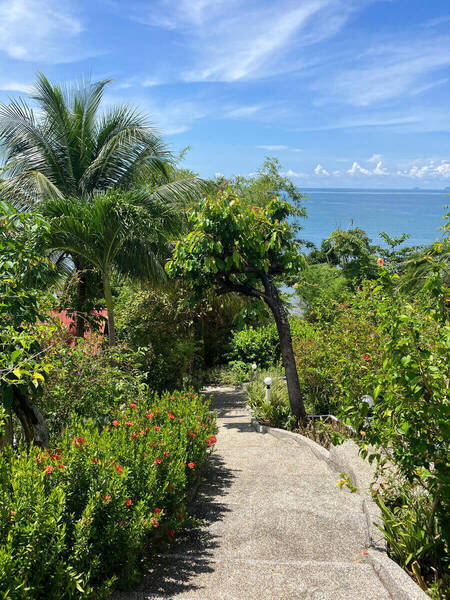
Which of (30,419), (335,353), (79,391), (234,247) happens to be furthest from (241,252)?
(30,419)

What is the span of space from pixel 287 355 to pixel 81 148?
702 centimetres

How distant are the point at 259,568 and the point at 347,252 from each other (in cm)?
2541

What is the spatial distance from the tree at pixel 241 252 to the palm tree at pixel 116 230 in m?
1.12

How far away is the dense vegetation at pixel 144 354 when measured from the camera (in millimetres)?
3066

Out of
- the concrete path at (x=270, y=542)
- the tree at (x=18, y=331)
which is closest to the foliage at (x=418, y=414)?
the concrete path at (x=270, y=542)

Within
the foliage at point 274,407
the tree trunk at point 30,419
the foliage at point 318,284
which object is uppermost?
the foliage at point 318,284

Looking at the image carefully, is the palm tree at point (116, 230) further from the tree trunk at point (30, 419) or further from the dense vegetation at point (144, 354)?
the tree trunk at point (30, 419)

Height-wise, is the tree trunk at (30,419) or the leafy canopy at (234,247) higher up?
the leafy canopy at (234,247)

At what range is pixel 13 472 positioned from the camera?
315cm

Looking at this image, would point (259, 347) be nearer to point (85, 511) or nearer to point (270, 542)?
point (270, 542)

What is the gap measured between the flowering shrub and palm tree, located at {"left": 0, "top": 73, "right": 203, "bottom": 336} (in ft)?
22.6

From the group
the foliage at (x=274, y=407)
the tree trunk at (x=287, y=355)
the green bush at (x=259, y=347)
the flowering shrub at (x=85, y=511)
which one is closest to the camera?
the flowering shrub at (x=85, y=511)

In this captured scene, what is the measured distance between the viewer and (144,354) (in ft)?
23.9

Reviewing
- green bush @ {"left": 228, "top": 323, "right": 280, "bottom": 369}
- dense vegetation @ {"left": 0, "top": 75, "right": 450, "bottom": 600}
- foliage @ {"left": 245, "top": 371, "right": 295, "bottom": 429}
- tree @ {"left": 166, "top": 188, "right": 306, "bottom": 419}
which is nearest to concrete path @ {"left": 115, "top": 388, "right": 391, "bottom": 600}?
dense vegetation @ {"left": 0, "top": 75, "right": 450, "bottom": 600}
